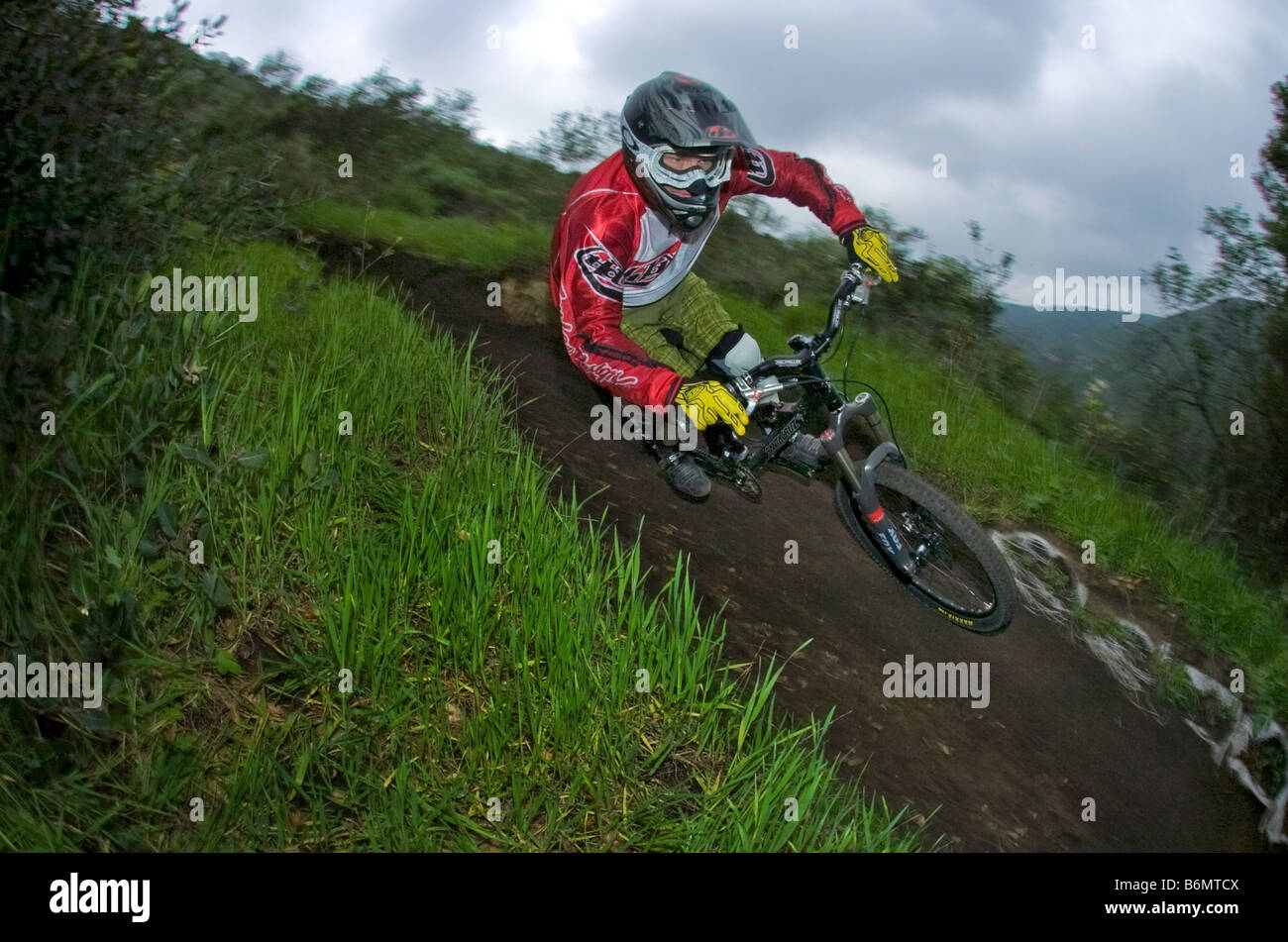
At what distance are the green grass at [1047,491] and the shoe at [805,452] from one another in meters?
1.89

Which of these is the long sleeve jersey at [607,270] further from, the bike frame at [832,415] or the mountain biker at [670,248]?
the bike frame at [832,415]

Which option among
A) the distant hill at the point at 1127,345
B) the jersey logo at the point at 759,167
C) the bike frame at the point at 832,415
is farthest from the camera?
the distant hill at the point at 1127,345

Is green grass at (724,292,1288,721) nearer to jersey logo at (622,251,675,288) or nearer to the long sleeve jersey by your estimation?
jersey logo at (622,251,675,288)

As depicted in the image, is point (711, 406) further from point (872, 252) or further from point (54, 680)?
point (54, 680)

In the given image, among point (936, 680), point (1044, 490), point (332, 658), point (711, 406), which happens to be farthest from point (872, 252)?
point (1044, 490)

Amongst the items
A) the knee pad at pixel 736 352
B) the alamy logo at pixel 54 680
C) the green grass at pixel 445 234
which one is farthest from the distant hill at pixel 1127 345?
the alamy logo at pixel 54 680

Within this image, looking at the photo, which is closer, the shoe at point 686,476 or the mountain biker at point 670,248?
the mountain biker at point 670,248

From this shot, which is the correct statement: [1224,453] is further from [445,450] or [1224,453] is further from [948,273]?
[445,450]

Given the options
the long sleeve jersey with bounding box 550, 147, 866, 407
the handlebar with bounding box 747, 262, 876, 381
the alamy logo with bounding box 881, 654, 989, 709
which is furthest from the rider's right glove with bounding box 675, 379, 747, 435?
the alamy logo with bounding box 881, 654, 989, 709

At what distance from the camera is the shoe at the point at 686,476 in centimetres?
529

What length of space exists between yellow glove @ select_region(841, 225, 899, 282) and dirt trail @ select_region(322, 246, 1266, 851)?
1794 millimetres
